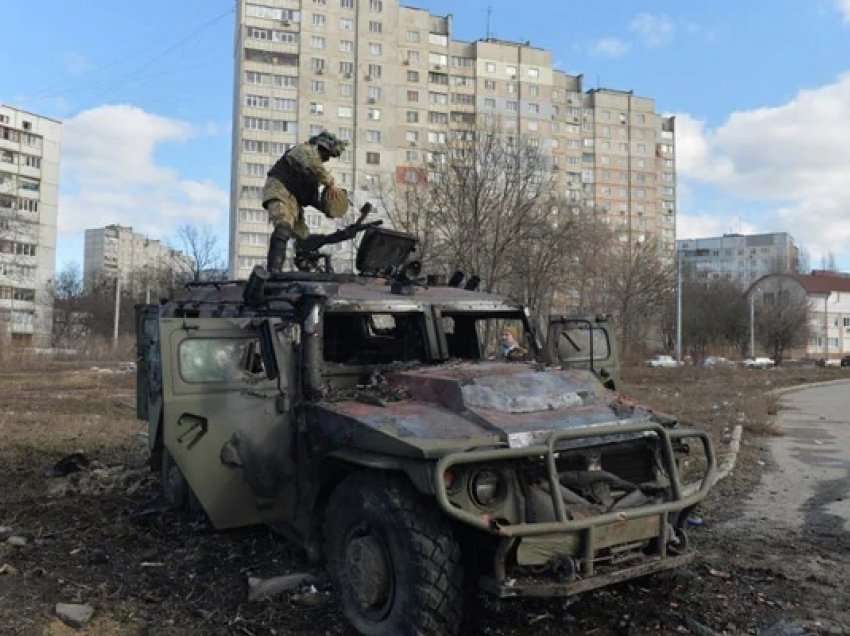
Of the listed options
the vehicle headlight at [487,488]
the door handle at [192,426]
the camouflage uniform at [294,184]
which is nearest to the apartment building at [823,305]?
the camouflage uniform at [294,184]

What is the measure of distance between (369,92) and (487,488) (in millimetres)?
73582

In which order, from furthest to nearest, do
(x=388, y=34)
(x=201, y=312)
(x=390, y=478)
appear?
(x=388, y=34)
(x=201, y=312)
(x=390, y=478)

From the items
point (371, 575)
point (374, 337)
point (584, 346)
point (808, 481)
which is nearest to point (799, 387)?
point (808, 481)

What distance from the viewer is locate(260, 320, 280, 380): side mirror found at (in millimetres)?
5102

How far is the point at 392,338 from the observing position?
230 inches

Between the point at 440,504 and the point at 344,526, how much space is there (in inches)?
35.4

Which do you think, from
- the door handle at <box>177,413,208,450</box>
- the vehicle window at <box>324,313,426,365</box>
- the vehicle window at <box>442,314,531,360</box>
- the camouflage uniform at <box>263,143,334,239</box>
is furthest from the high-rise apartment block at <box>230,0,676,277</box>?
the door handle at <box>177,413,208,450</box>

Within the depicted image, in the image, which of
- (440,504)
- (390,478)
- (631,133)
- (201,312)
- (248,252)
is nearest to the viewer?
(440,504)

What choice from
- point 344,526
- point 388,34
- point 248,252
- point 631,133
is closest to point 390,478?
point 344,526

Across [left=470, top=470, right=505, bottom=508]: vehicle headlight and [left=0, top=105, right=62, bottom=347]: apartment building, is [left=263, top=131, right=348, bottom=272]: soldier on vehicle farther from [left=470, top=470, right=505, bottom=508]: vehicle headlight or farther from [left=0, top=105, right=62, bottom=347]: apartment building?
[left=0, top=105, right=62, bottom=347]: apartment building

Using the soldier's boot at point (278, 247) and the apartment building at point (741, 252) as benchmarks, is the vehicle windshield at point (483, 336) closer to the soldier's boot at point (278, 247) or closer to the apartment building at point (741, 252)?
the soldier's boot at point (278, 247)

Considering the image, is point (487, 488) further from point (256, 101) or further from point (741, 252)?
point (741, 252)

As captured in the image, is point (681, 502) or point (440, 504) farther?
point (681, 502)

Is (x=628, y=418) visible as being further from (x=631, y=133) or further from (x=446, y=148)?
(x=631, y=133)
